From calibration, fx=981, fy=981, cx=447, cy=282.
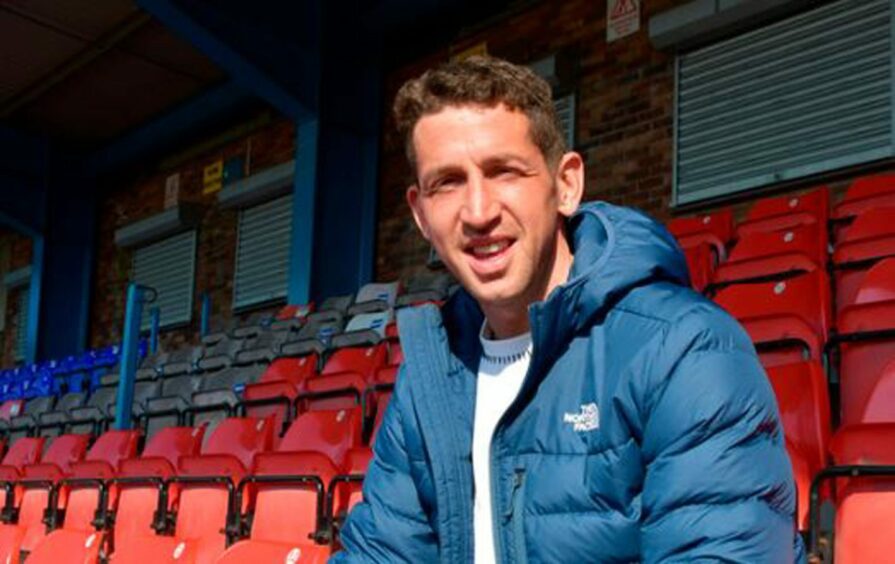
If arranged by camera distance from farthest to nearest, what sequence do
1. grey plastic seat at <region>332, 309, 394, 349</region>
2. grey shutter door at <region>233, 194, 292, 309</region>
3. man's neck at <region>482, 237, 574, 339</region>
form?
1. grey shutter door at <region>233, 194, 292, 309</region>
2. grey plastic seat at <region>332, 309, 394, 349</region>
3. man's neck at <region>482, 237, 574, 339</region>

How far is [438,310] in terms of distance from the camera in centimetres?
143

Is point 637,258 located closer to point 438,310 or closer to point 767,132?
A: point 438,310

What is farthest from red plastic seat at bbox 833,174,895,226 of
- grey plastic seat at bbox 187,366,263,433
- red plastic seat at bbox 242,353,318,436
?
grey plastic seat at bbox 187,366,263,433

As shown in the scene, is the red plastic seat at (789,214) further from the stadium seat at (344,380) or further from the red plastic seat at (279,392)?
the red plastic seat at (279,392)

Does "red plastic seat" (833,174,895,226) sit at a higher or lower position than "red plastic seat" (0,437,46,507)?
higher

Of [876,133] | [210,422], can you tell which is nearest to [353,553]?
[210,422]

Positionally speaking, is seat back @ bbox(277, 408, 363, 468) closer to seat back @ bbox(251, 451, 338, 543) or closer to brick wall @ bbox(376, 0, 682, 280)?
seat back @ bbox(251, 451, 338, 543)

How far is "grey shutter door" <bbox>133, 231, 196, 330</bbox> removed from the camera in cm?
1084

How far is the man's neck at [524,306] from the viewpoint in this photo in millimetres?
1262

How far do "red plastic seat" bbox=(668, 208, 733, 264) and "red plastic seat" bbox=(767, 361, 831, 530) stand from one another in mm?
2137

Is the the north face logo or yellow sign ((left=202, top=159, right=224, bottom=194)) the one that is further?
yellow sign ((left=202, top=159, right=224, bottom=194))

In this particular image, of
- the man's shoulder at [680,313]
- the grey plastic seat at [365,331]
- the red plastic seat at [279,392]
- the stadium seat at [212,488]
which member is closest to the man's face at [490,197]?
the man's shoulder at [680,313]

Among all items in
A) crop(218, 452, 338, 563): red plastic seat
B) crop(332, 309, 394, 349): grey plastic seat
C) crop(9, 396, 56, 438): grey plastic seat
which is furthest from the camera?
crop(9, 396, 56, 438): grey plastic seat

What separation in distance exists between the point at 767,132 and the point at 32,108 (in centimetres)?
896
